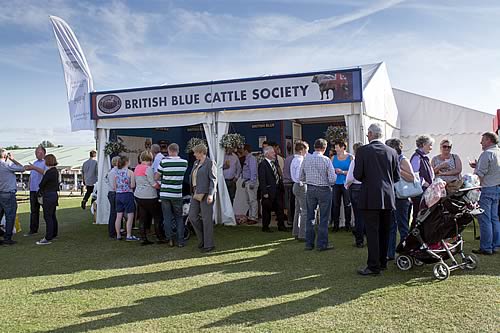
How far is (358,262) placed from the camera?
5.21 meters

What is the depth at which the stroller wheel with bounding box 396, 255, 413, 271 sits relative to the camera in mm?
4676

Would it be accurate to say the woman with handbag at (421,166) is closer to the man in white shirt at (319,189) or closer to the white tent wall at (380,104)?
the man in white shirt at (319,189)

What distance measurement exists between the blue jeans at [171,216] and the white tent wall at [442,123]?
7431mm

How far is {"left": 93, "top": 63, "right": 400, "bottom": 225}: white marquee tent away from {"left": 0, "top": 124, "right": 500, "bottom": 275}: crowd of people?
1.32 feet

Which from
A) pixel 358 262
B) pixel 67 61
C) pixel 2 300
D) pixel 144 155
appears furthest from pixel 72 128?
pixel 358 262

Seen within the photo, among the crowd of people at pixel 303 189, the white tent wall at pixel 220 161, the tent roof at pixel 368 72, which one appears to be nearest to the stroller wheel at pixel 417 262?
the crowd of people at pixel 303 189

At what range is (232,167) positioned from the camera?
8.48 meters

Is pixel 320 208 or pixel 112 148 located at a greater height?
pixel 112 148

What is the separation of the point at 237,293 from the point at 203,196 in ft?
7.00

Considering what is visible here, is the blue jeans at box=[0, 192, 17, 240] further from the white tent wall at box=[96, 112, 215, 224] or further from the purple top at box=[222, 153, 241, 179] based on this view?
the purple top at box=[222, 153, 241, 179]

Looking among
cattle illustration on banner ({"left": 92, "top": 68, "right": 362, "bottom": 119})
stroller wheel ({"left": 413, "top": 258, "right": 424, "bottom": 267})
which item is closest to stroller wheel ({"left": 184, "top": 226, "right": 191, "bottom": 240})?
cattle illustration on banner ({"left": 92, "top": 68, "right": 362, "bottom": 119})

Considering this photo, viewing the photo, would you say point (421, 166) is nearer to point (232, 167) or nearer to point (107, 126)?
point (232, 167)

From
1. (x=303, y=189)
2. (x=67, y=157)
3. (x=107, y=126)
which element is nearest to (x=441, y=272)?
(x=303, y=189)

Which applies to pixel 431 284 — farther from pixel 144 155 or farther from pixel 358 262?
pixel 144 155
